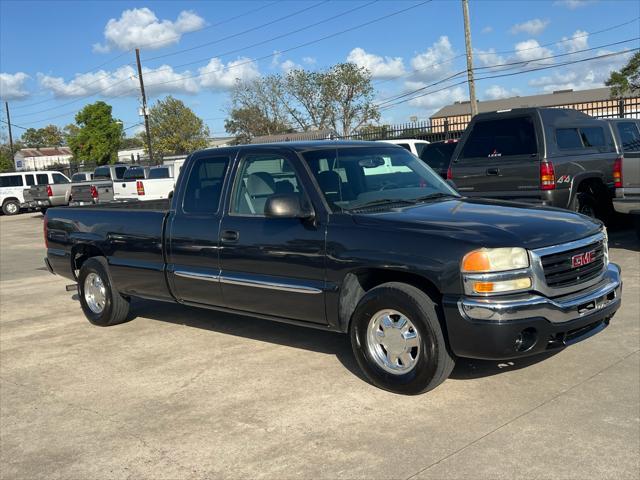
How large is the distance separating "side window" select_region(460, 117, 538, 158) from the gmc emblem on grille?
5.30m

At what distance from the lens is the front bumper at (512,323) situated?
4.06 meters

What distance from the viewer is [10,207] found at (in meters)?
30.2

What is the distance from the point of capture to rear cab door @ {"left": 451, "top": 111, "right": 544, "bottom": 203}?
9578mm

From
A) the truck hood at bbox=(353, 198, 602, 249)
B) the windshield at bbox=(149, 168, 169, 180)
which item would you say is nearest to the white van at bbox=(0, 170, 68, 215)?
the windshield at bbox=(149, 168, 169, 180)

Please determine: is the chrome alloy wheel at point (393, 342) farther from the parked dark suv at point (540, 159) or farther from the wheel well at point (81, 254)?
the parked dark suv at point (540, 159)

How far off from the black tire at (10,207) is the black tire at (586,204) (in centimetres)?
2713

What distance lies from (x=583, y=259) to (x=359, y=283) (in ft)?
5.20

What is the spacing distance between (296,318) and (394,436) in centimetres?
149

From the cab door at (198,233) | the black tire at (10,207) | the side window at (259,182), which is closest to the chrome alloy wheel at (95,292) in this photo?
the cab door at (198,233)

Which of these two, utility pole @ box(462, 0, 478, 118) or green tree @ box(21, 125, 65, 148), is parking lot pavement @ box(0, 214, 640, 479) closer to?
utility pole @ box(462, 0, 478, 118)

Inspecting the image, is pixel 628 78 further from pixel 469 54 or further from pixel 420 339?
pixel 420 339

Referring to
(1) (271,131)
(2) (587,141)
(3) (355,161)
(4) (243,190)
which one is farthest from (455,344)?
(1) (271,131)

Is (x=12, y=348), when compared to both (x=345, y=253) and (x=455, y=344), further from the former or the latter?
(x=455, y=344)

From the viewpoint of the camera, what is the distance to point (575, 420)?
4.01 meters
